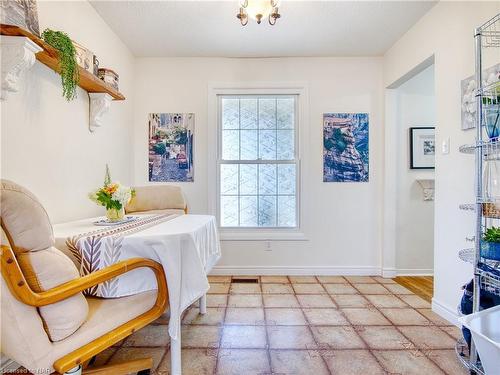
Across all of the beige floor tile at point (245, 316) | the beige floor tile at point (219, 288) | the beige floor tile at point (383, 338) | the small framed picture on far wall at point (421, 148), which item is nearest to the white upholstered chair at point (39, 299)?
the beige floor tile at point (245, 316)

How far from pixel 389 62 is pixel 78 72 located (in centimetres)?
312

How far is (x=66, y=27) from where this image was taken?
86.9 inches

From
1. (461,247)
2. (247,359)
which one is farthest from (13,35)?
(461,247)

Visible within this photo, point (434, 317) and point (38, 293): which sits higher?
point (38, 293)

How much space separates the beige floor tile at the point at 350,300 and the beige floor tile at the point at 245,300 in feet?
2.34

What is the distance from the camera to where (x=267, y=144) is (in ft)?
12.0

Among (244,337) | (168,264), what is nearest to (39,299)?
(168,264)

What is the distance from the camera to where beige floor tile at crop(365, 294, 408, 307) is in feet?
8.80

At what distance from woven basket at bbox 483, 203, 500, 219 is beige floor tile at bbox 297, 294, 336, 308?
146cm

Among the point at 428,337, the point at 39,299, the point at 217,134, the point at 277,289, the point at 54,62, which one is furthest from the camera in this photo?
the point at 217,134

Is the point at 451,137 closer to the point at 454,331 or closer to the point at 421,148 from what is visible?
the point at 421,148

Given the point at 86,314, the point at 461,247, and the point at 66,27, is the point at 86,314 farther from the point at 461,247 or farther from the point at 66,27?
the point at 461,247

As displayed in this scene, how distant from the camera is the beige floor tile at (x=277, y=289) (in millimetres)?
2990

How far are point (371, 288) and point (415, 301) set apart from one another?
17.4 inches
